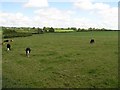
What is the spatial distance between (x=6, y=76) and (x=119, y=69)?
334 inches

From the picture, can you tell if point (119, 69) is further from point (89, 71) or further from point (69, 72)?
point (69, 72)

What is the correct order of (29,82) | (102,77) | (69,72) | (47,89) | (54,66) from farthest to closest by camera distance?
(54,66)
(69,72)
(102,77)
(29,82)
(47,89)

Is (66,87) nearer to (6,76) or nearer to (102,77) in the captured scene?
(102,77)

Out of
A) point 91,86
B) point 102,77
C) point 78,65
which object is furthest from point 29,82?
point 78,65

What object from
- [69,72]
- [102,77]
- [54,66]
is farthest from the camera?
[54,66]

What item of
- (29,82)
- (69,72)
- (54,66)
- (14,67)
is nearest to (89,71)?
(69,72)

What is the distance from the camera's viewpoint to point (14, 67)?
20719 millimetres

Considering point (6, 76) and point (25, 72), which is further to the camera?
point (25, 72)

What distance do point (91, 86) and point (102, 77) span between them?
2.36m

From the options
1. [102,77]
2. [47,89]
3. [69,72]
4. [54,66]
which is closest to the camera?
[47,89]

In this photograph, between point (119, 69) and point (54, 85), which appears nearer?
point (54, 85)

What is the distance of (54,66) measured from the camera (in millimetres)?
20641

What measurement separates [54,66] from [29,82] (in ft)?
18.6

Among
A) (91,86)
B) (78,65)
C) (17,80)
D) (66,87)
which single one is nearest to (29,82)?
(17,80)
